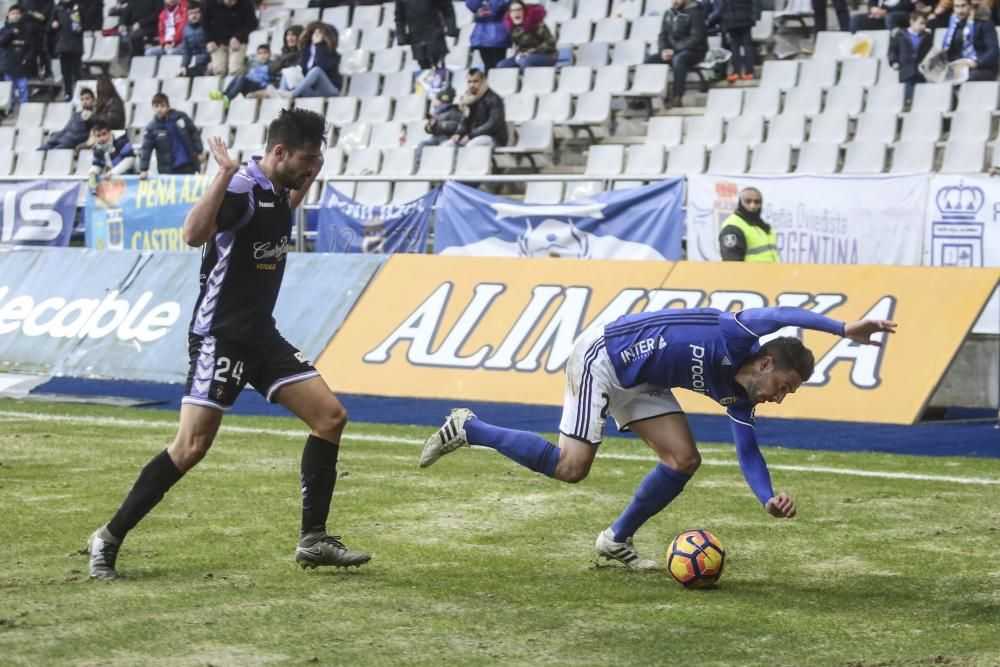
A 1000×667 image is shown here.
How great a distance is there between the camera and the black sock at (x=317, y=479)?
25.6 feet

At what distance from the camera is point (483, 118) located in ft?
72.1

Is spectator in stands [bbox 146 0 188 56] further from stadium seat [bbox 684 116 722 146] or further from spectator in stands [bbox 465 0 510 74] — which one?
stadium seat [bbox 684 116 722 146]

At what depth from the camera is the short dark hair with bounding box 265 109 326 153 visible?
7.36 metres

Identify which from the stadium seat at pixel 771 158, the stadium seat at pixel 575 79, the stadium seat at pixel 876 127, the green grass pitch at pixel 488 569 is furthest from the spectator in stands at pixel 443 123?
the green grass pitch at pixel 488 569

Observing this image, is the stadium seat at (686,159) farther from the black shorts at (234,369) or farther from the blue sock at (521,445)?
the black shorts at (234,369)

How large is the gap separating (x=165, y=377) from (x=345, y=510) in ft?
24.4

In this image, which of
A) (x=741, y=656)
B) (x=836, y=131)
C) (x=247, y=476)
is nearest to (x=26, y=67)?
(x=836, y=131)

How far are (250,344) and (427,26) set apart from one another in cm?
1754

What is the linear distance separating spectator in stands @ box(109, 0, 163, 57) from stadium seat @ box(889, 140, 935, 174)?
54.8ft

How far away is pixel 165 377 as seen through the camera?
1667 centimetres

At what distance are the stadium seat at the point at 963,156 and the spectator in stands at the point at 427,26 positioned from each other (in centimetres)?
899

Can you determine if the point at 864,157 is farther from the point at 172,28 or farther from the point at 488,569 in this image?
the point at 172,28

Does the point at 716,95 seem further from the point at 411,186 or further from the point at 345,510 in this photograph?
the point at 345,510

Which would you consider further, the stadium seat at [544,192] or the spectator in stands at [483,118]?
the spectator in stands at [483,118]
